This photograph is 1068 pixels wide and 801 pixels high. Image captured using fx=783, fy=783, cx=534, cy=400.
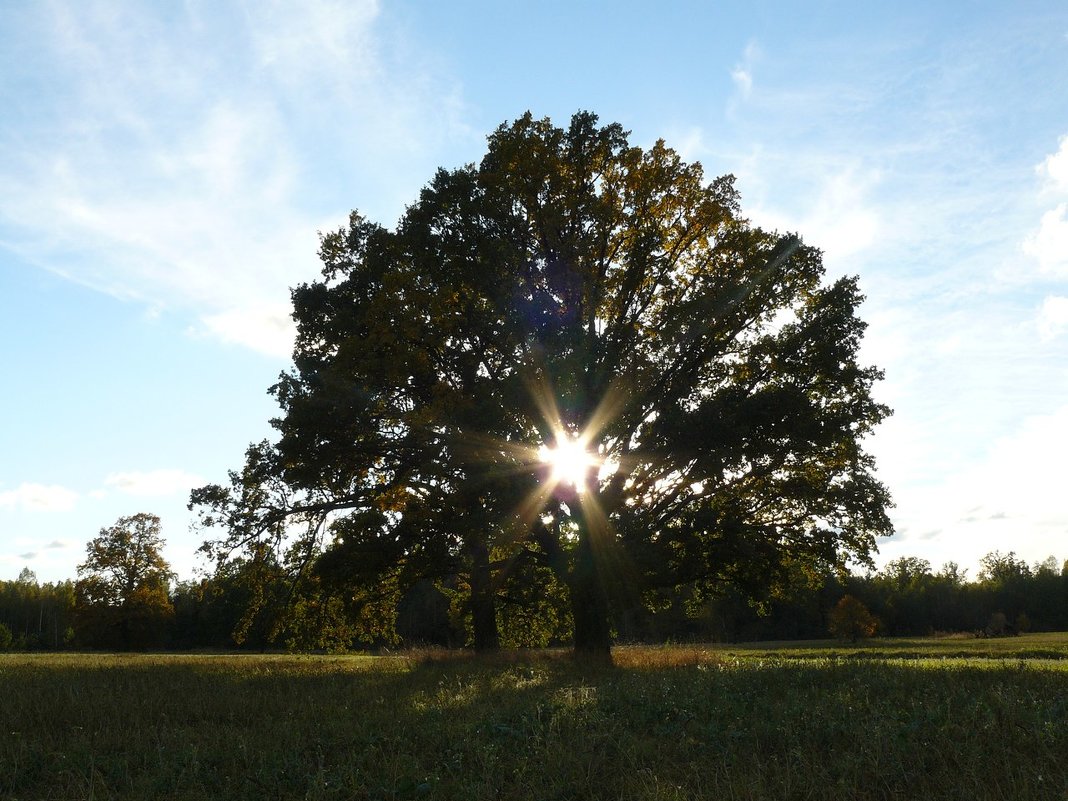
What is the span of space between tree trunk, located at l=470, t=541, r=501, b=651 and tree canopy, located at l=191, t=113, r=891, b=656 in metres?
1.83

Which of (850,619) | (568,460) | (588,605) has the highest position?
(568,460)

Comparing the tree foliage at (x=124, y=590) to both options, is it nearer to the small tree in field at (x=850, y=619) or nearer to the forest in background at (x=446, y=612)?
the forest in background at (x=446, y=612)

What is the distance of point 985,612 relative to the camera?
97875 millimetres

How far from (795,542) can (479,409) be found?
9.11 m

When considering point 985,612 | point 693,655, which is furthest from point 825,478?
point 985,612

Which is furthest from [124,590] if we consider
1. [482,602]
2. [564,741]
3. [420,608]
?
[564,741]

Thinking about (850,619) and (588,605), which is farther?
(850,619)

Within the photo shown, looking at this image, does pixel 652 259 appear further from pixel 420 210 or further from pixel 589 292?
pixel 420 210

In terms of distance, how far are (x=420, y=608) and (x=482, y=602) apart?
42703 mm

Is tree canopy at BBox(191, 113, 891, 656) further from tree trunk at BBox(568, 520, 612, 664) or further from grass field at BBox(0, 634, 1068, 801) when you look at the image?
grass field at BBox(0, 634, 1068, 801)

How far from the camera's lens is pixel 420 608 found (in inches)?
2633

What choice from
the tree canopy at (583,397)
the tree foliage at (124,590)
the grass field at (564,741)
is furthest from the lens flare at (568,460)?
the tree foliage at (124,590)

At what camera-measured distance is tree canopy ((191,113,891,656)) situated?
18.7 m

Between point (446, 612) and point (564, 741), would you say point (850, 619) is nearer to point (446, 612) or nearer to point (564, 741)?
point (446, 612)
